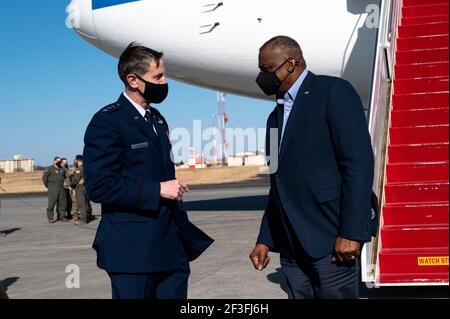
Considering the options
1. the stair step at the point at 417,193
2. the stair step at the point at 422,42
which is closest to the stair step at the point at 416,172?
the stair step at the point at 417,193

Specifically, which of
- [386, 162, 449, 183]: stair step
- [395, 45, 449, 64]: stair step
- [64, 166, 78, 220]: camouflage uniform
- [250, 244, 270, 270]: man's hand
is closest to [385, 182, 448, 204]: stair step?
[386, 162, 449, 183]: stair step

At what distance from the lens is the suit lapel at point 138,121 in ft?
9.84

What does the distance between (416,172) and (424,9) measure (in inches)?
137

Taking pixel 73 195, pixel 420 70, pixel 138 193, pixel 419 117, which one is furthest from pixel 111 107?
pixel 73 195

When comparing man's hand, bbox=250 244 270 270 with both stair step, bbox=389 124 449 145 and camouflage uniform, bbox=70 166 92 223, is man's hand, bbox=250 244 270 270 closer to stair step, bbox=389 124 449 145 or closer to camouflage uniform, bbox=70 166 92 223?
stair step, bbox=389 124 449 145

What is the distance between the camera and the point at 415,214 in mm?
5203

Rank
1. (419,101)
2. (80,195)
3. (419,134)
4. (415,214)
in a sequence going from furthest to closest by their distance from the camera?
(80,195) < (419,101) < (419,134) < (415,214)

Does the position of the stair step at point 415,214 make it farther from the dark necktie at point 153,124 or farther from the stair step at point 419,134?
the dark necktie at point 153,124

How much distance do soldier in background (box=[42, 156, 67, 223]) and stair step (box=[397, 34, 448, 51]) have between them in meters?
9.03

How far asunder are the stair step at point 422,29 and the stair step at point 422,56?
0.44 meters

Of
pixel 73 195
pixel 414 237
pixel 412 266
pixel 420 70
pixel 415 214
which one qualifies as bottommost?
pixel 73 195

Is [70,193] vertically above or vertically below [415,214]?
below

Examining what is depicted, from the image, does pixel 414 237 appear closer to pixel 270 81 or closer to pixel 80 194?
pixel 270 81
